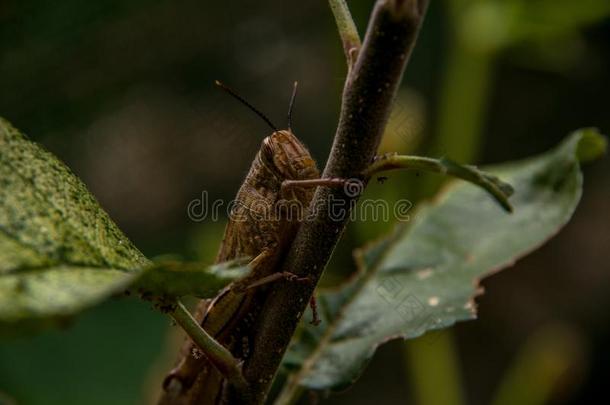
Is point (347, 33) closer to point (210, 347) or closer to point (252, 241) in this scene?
point (210, 347)

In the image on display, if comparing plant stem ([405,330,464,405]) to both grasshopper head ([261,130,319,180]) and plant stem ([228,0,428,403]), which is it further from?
plant stem ([228,0,428,403])

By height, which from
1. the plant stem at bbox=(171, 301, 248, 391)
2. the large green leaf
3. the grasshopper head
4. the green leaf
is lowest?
the green leaf

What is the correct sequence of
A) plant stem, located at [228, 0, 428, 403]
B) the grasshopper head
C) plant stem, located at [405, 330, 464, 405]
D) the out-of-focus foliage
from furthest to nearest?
plant stem, located at [405, 330, 464, 405], the grasshopper head, plant stem, located at [228, 0, 428, 403], the out-of-focus foliage

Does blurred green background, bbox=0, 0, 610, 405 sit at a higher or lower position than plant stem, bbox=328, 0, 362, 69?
lower

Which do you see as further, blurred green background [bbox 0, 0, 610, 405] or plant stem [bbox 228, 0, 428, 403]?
blurred green background [bbox 0, 0, 610, 405]

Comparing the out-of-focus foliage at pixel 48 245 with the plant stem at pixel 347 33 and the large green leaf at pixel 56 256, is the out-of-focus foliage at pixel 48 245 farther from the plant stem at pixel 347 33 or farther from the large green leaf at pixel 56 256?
the plant stem at pixel 347 33

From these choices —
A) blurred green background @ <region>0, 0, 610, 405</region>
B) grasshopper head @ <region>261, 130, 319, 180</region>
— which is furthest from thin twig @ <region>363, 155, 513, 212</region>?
blurred green background @ <region>0, 0, 610, 405</region>

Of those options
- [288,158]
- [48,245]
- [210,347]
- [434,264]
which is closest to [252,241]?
[288,158]

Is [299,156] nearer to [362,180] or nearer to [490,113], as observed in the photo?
[362,180]
